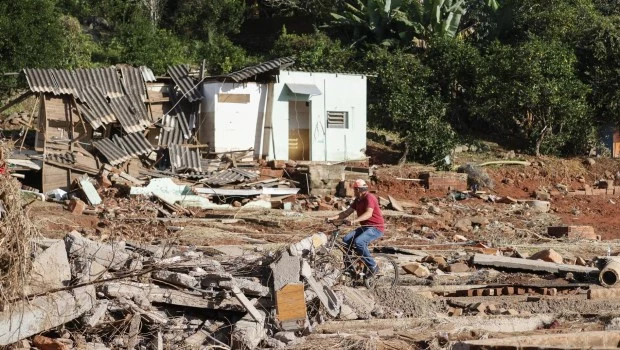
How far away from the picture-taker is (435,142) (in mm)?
28734

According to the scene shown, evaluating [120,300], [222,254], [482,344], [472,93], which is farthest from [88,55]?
[482,344]

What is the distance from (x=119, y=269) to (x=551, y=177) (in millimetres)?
20415

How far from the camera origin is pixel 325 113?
28.4 meters

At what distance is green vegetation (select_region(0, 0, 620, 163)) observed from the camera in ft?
95.3

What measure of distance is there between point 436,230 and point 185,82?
8.09 meters

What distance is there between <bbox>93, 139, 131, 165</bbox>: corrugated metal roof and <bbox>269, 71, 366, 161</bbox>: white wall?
4665 millimetres

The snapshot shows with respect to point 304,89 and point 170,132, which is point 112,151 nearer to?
point 170,132

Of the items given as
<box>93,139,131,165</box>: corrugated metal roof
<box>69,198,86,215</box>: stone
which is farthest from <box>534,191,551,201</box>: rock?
<box>69,198,86,215</box>: stone

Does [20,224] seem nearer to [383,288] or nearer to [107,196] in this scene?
[383,288]

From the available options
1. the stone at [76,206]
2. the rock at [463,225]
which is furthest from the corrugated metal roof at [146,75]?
the rock at [463,225]

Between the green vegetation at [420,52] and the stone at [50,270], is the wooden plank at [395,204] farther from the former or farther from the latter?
the stone at [50,270]

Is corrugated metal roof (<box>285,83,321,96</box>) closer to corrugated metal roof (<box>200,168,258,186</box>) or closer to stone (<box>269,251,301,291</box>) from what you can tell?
corrugated metal roof (<box>200,168,258,186</box>)

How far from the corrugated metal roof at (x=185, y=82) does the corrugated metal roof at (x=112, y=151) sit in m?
2.93

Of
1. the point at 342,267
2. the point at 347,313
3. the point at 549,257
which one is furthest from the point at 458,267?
the point at 347,313
